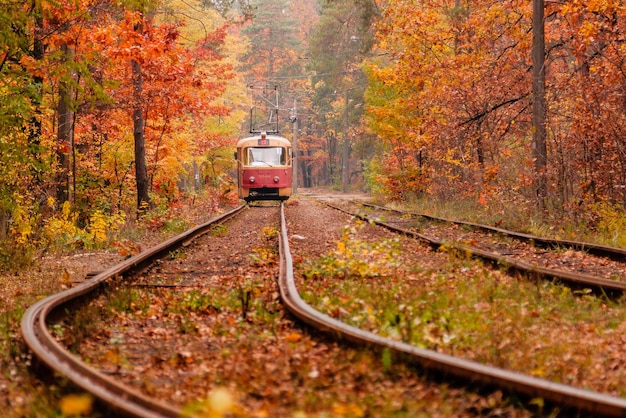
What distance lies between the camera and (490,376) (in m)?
3.94

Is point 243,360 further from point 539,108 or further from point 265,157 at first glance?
point 265,157

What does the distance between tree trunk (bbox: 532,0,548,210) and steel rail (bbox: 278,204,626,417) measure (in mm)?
11648

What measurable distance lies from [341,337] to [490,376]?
146 centimetres

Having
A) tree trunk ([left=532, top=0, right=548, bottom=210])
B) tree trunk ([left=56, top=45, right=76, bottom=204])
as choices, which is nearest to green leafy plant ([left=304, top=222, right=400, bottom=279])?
tree trunk ([left=532, top=0, right=548, bottom=210])

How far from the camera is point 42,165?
12.2 metres

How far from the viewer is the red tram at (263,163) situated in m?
29.2

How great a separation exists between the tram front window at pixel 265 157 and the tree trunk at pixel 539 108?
1412cm

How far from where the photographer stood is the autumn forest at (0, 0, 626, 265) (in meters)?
13.1

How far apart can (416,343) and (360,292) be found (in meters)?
2.20

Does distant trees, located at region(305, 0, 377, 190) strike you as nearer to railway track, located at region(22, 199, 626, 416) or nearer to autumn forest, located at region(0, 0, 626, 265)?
autumn forest, located at region(0, 0, 626, 265)

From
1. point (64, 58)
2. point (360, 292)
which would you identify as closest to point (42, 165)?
point (64, 58)

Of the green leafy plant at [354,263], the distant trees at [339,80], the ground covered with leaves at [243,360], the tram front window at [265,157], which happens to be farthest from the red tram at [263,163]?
the ground covered with leaves at [243,360]

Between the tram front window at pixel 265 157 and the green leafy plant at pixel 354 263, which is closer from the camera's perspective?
the green leafy plant at pixel 354 263

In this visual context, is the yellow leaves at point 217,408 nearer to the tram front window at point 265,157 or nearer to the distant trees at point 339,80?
the tram front window at point 265,157
